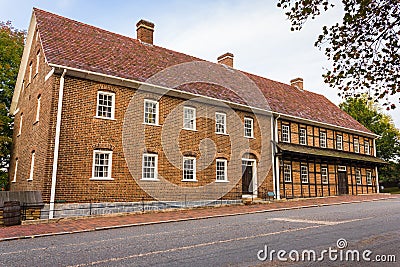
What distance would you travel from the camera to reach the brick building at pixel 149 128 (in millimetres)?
14953

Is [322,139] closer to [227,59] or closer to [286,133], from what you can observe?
[286,133]

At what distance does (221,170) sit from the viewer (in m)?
20.4

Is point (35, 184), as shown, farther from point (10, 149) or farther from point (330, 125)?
point (330, 125)

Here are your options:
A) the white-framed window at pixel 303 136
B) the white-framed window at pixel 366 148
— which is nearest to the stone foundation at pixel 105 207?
the white-framed window at pixel 303 136

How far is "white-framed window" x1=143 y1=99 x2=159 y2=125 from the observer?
17406 mm

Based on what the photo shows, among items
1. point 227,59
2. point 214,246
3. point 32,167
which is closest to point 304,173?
point 227,59

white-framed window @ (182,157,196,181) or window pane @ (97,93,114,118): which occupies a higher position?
window pane @ (97,93,114,118)

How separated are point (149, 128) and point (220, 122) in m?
5.22

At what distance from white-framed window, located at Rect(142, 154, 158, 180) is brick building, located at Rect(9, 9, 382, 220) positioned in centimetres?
5

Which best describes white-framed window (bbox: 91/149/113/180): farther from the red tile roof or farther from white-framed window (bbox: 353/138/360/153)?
white-framed window (bbox: 353/138/360/153)

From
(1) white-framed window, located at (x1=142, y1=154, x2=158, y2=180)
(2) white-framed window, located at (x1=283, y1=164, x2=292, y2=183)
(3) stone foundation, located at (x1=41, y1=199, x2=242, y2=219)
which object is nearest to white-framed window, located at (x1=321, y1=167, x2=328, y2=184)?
(2) white-framed window, located at (x1=283, y1=164, x2=292, y2=183)

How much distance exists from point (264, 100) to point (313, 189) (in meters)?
7.39

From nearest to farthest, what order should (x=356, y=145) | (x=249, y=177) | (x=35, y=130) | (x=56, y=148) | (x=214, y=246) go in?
(x=214, y=246) < (x=56, y=148) < (x=35, y=130) < (x=249, y=177) < (x=356, y=145)

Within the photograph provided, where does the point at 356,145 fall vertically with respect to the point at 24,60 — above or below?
below
